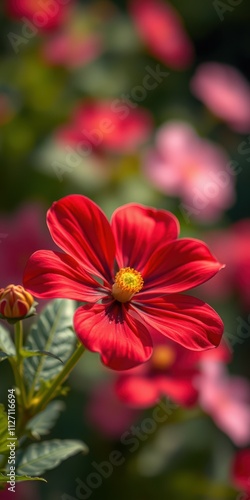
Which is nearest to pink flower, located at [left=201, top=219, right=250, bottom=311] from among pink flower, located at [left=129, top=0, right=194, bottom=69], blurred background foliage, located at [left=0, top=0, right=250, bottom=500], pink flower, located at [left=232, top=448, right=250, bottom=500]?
blurred background foliage, located at [left=0, top=0, right=250, bottom=500]

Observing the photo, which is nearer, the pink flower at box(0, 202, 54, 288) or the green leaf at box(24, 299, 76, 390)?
the green leaf at box(24, 299, 76, 390)

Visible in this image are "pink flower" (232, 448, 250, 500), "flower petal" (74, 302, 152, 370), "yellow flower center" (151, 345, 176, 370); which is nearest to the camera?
"flower petal" (74, 302, 152, 370)

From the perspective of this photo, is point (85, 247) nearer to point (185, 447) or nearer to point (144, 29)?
point (185, 447)

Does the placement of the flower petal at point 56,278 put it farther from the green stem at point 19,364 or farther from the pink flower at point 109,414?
the pink flower at point 109,414

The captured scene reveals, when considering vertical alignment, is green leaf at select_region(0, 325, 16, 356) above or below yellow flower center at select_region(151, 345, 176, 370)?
above

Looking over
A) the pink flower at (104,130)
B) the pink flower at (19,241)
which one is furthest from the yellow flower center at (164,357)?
the pink flower at (104,130)

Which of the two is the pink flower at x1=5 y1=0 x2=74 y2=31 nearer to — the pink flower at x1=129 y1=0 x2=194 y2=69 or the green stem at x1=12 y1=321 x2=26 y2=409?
the pink flower at x1=129 y1=0 x2=194 y2=69

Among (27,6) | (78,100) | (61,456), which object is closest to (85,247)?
(61,456)

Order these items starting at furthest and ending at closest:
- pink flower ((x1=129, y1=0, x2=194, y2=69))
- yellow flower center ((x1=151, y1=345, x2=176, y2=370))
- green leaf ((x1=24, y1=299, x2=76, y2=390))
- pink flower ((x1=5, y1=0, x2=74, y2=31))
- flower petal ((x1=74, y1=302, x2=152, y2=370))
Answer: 1. pink flower ((x1=129, y1=0, x2=194, y2=69))
2. pink flower ((x1=5, y1=0, x2=74, y2=31))
3. yellow flower center ((x1=151, y1=345, x2=176, y2=370))
4. green leaf ((x1=24, y1=299, x2=76, y2=390))
5. flower petal ((x1=74, y1=302, x2=152, y2=370))
